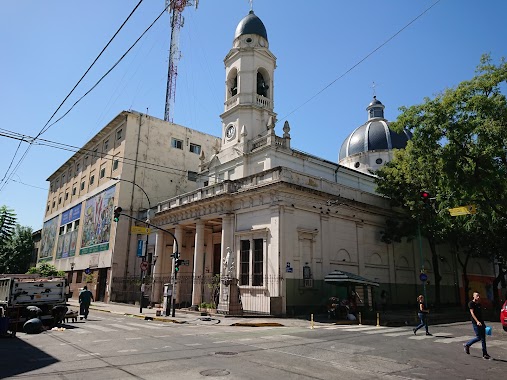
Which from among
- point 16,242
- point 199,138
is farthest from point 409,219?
point 16,242

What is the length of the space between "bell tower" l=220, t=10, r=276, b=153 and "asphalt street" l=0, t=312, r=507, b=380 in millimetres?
20814

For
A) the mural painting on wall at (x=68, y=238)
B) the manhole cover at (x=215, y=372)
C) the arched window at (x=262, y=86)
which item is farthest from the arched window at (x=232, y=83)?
the manhole cover at (x=215, y=372)

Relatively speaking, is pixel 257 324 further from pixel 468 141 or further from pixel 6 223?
pixel 6 223

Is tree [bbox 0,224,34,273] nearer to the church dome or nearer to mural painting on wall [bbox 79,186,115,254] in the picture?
mural painting on wall [bbox 79,186,115,254]

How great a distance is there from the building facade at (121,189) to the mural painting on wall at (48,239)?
6.27 meters

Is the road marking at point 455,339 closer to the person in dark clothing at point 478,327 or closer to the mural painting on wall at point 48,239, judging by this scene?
the person in dark clothing at point 478,327

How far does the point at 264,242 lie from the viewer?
81.6ft

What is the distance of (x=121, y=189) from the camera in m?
40.4

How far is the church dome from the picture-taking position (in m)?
46.6

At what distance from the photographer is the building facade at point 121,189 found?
3956cm

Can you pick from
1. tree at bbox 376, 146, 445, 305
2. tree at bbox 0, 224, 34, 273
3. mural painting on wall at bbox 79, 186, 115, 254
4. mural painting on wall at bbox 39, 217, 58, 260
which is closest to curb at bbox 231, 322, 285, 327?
tree at bbox 376, 146, 445, 305

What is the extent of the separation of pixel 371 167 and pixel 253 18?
2230cm

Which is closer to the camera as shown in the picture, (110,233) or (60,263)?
(110,233)

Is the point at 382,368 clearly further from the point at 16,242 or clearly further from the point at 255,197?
the point at 16,242
